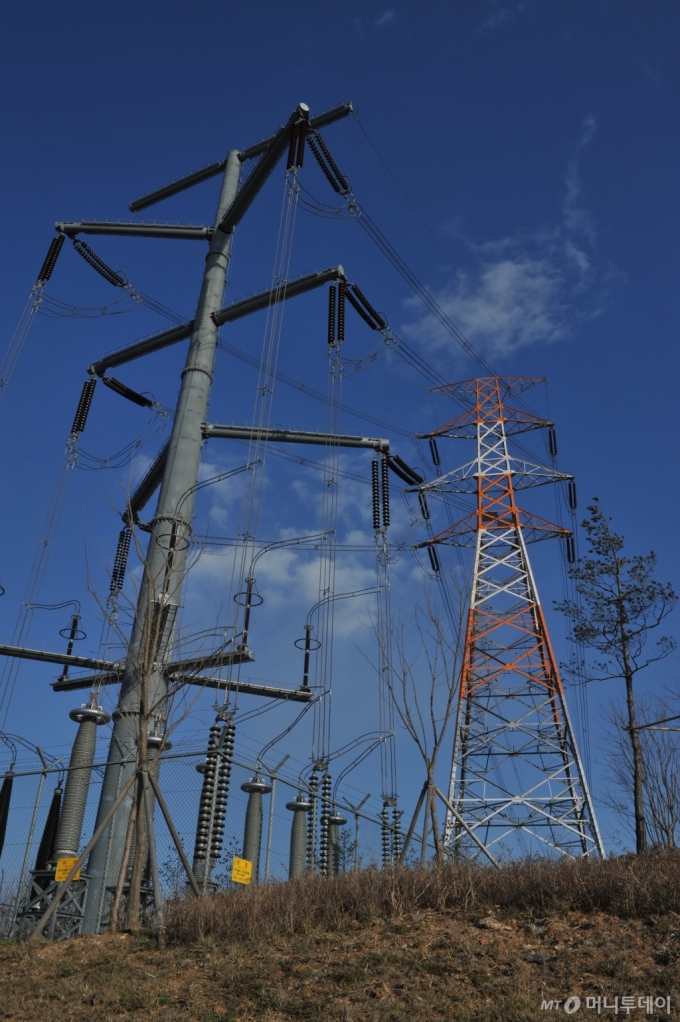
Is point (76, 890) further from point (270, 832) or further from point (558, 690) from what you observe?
point (558, 690)

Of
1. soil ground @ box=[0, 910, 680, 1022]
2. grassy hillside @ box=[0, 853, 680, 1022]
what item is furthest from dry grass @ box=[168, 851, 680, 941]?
soil ground @ box=[0, 910, 680, 1022]

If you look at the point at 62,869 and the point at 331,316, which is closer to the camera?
the point at 62,869

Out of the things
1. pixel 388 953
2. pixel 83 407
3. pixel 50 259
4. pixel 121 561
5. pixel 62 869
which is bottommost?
pixel 388 953

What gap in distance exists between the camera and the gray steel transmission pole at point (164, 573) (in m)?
13.2

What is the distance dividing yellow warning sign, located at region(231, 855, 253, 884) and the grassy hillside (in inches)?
75.5

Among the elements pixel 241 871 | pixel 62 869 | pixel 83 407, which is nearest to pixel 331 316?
pixel 83 407

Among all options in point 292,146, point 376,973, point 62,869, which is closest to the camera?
point 376,973

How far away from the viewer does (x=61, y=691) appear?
65.4ft

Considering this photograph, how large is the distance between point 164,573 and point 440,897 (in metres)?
8.28

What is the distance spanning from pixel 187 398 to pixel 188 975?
1314 cm

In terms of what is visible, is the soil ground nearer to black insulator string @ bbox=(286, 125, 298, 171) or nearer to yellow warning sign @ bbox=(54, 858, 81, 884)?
yellow warning sign @ bbox=(54, 858, 81, 884)

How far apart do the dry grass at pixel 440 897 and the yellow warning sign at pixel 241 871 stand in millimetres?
1910

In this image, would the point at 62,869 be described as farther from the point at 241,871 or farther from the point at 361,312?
the point at 361,312

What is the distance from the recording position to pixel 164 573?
16.1m
